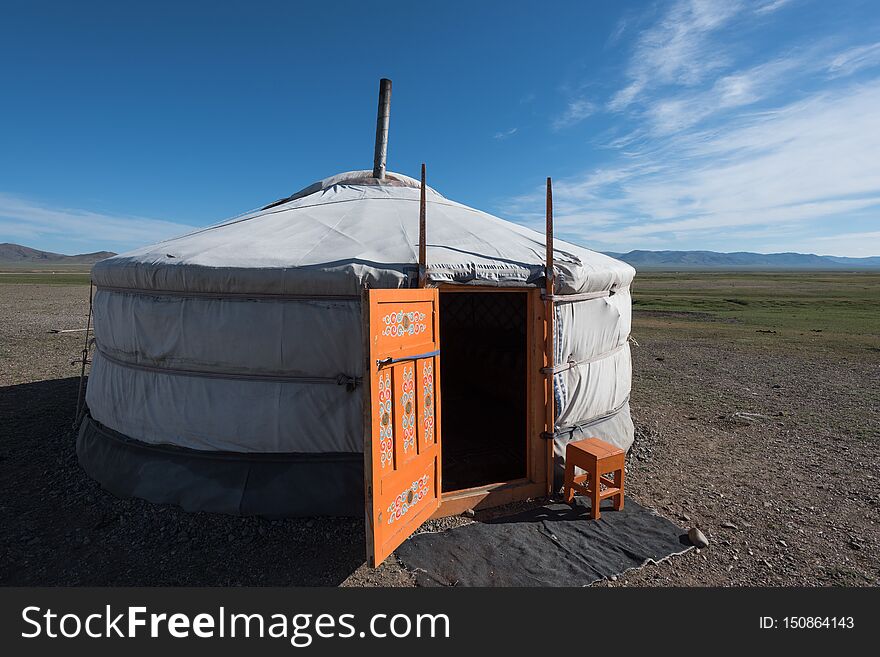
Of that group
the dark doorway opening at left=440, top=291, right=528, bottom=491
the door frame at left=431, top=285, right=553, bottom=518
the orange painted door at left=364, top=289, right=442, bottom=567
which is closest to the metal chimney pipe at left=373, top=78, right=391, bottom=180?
the dark doorway opening at left=440, top=291, right=528, bottom=491

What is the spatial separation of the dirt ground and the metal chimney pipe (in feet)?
13.3

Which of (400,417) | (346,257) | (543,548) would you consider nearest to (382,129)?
(346,257)

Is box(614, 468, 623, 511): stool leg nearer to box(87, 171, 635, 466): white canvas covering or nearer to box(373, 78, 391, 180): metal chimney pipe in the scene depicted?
→ box(87, 171, 635, 466): white canvas covering

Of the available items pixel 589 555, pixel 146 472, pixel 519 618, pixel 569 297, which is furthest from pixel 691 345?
pixel 146 472

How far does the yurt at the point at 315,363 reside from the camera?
10.9 ft

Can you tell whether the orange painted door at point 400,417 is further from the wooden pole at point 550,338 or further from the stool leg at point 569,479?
the stool leg at point 569,479

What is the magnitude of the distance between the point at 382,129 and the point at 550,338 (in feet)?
10.9

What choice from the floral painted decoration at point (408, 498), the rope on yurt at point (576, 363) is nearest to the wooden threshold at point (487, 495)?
the floral painted decoration at point (408, 498)

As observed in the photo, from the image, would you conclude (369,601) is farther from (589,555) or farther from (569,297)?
(569,297)

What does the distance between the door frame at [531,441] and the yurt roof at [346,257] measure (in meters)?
0.19

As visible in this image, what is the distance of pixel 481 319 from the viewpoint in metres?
7.67

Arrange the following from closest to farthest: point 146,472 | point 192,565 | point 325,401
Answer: point 192,565 → point 325,401 → point 146,472

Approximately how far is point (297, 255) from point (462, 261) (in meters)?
1.21

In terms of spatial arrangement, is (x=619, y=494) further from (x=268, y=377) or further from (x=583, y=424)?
(x=268, y=377)
